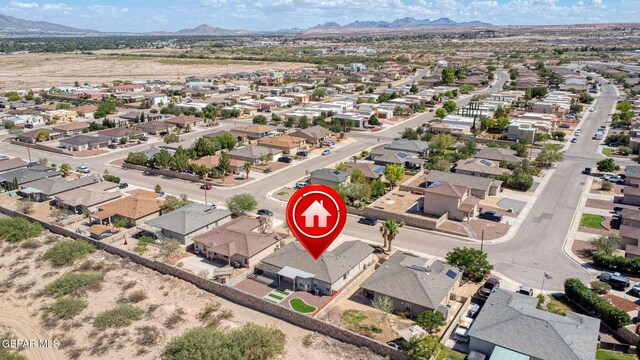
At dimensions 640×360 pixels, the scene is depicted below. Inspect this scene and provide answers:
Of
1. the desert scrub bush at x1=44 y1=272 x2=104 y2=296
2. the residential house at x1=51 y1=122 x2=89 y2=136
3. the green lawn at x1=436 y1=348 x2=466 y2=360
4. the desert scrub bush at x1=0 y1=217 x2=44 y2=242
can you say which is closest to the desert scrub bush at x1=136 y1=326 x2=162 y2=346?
the desert scrub bush at x1=44 y1=272 x2=104 y2=296

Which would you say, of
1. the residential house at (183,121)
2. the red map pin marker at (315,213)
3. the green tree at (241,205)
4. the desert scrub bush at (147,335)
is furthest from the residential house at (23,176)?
the red map pin marker at (315,213)

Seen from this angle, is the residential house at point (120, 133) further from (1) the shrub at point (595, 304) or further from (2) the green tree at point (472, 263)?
(1) the shrub at point (595, 304)

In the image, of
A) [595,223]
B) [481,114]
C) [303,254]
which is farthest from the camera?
[481,114]

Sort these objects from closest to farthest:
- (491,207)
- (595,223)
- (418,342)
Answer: (418,342) → (595,223) → (491,207)

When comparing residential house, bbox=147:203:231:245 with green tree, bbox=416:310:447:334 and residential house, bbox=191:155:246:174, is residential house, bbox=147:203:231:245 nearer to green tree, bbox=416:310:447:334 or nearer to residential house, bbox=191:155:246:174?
residential house, bbox=191:155:246:174

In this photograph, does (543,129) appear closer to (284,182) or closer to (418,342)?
(284,182)

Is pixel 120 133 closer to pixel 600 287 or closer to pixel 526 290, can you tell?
pixel 526 290

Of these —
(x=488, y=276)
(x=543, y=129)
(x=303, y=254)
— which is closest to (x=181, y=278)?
(x=303, y=254)
